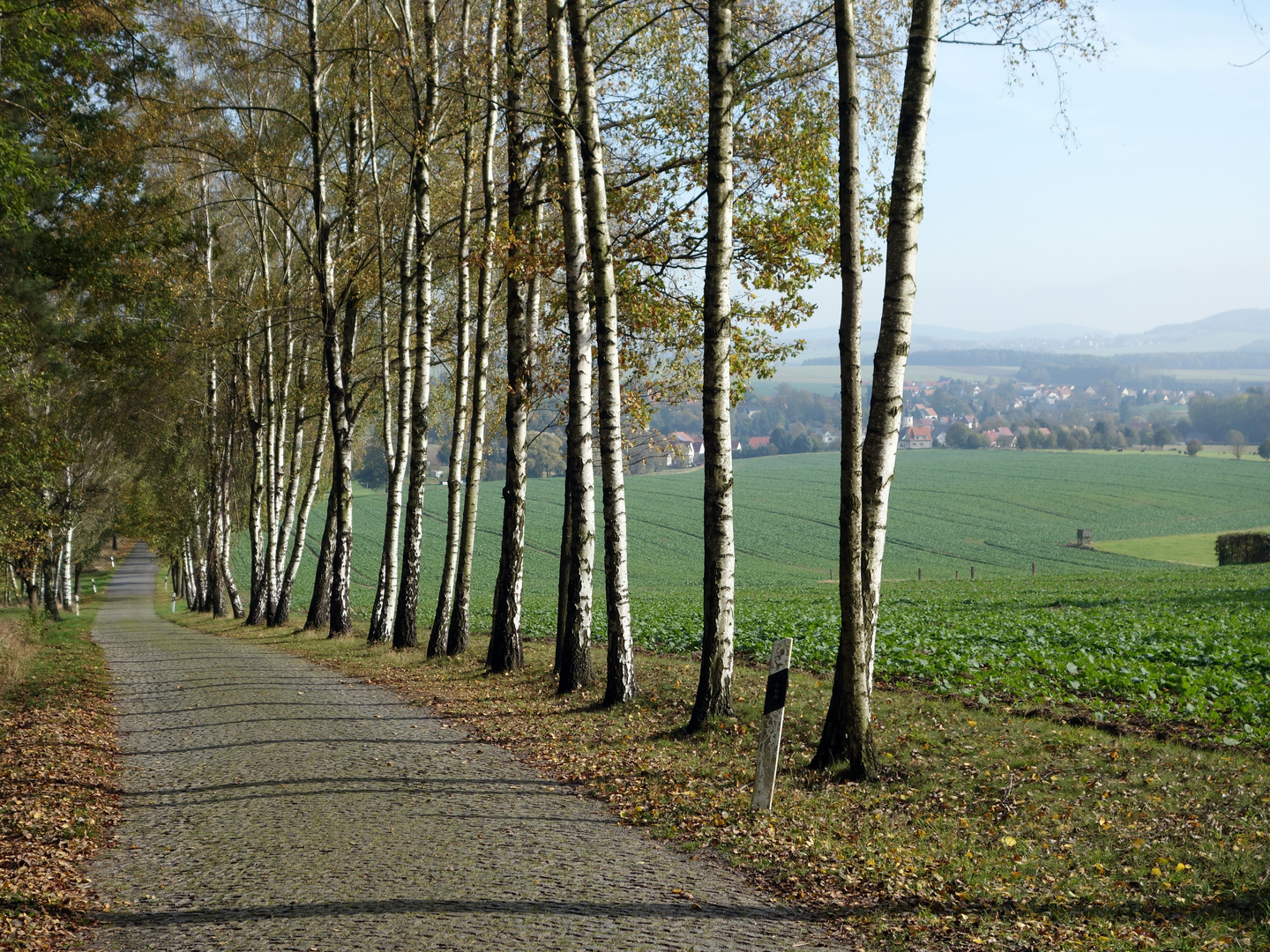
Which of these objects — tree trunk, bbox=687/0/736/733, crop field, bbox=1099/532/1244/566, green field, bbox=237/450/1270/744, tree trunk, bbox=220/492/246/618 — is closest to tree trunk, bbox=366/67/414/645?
green field, bbox=237/450/1270/744

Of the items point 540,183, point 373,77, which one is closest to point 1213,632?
point 540,183

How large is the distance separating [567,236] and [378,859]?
8414 mm

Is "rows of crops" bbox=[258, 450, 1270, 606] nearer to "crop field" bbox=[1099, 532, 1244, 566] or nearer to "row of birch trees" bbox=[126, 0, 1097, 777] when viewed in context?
"crop field" bbox=[1099, 532, 1244, 566]

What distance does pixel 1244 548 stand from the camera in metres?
47.1

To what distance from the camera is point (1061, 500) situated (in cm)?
8981

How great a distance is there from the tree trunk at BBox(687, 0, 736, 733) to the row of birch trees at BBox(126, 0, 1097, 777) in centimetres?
3

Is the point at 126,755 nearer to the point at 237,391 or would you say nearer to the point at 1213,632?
the point at 1213,632

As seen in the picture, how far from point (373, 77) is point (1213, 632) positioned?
20.4 metres

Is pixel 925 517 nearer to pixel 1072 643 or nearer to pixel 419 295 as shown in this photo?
pixel 1072 643

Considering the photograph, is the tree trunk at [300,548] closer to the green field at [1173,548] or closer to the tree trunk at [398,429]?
the tree trunk at [398,429]

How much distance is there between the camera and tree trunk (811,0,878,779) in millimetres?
8195

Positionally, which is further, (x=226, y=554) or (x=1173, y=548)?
(x=1173, y=548)

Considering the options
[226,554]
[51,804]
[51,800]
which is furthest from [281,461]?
[51,804]

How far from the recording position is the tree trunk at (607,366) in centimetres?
1163
